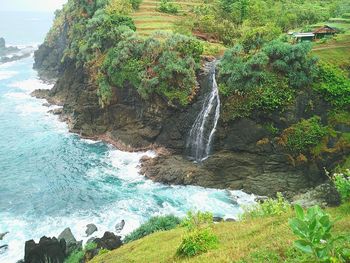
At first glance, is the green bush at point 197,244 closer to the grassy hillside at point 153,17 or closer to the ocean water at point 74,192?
the ocean water at point 74,192

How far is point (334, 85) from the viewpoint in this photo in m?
33.9

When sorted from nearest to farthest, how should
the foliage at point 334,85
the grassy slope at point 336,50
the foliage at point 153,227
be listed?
1. the foliage at point 153,227
2. the foliage at point 334,85
3. the grassy slope at point 336,50

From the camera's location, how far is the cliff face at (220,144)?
106ft

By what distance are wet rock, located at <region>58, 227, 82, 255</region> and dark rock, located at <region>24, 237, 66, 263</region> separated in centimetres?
92

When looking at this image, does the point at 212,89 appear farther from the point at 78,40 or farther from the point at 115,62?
the point at 78,40

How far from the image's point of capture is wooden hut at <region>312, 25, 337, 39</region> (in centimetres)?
4281

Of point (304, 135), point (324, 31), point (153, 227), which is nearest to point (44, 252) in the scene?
Result: point (153, 227)

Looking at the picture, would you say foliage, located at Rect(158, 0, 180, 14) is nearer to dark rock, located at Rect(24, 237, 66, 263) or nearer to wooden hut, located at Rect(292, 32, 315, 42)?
wooden hut, located at Rect(292, 32, 315, 42)

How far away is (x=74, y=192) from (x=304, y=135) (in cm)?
1984

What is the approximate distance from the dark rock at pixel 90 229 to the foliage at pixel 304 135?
648 inches

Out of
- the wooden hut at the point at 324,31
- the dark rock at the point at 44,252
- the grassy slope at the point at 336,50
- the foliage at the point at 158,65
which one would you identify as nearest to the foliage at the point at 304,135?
the grassy slope at the point at 336,50

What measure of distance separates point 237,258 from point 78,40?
Answer: 52.3 m

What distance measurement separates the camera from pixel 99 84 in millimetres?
45812

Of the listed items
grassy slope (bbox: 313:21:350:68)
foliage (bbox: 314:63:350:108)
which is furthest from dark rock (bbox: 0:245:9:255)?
grassy slope (bbox: 313:21:350:68)
